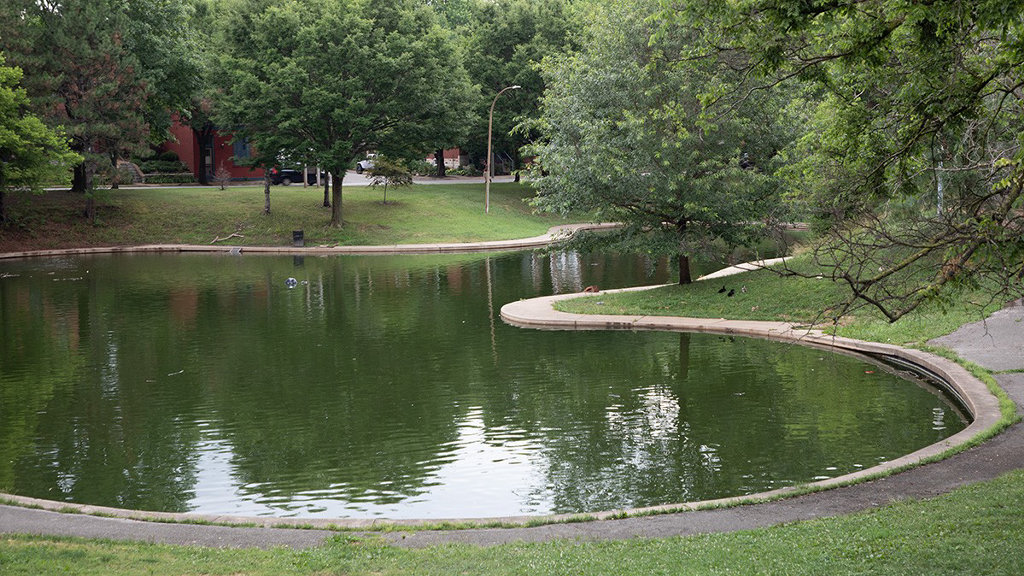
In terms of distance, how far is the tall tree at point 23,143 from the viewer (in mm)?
46453

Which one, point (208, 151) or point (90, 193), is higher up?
point (208, 151)

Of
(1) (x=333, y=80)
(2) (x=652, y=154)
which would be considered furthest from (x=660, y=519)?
(1) (x=333, y=80)

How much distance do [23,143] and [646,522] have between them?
1741 inches

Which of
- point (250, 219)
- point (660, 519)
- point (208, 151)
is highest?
point (208, 151)

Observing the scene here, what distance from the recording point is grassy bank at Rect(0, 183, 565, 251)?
52.7 m

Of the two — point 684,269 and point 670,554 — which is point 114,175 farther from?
point 670,554

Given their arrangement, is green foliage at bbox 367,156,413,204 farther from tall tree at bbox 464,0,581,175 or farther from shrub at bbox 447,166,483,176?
shrub at bbox 447,166,483,176

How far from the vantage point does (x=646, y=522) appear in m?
10.8

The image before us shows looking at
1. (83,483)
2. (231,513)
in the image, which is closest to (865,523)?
(231,513)

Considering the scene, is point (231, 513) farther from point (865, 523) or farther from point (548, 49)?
point (548, 49)

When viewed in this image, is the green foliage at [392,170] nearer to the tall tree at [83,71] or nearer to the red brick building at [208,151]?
the tall tree at [83,71]

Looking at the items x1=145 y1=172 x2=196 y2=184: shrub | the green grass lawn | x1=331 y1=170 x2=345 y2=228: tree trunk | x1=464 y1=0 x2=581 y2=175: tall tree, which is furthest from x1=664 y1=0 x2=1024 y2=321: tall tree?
x1=145 y1=172 x2=196 y2=184: shrub

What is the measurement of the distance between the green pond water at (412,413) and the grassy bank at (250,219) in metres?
22.8

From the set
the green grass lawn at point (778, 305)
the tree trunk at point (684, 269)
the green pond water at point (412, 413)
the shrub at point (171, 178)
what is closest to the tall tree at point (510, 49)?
the shrub at point (171, 178)
